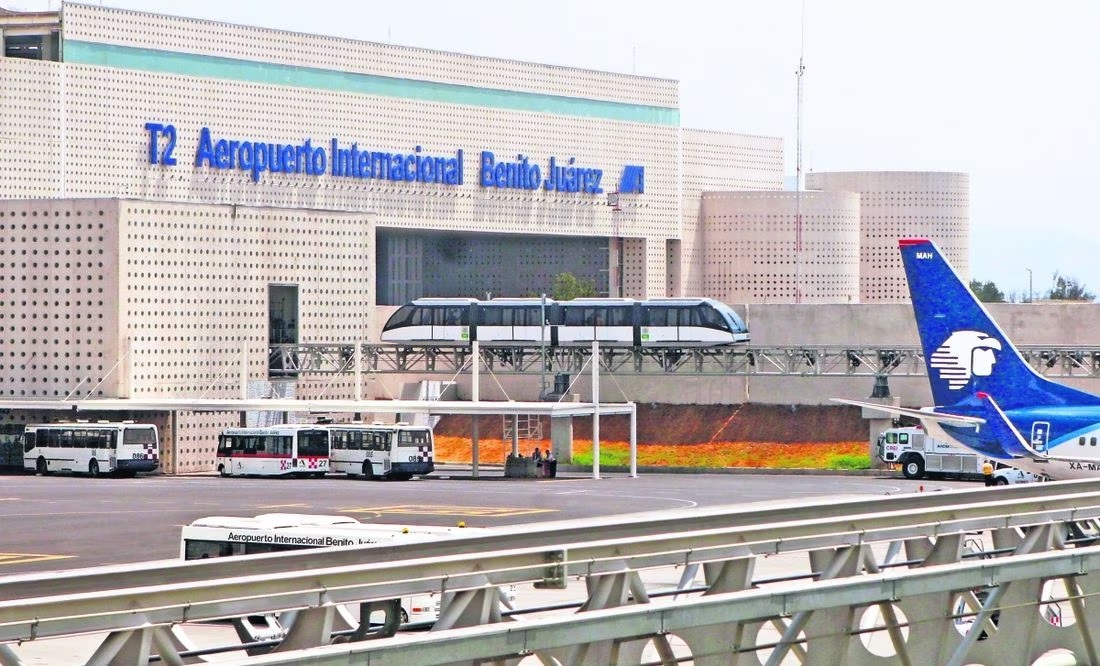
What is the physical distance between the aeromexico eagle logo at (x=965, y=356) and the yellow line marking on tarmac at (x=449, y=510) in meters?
13.1

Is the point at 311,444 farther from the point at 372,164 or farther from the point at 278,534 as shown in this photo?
the point at 372,164

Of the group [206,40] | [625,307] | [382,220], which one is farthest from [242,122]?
[625,307]

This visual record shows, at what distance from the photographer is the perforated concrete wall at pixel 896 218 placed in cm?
15038

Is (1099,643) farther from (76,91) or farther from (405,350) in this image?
(76,91)

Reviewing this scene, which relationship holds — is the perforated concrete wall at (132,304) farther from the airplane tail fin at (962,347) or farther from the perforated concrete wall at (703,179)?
the perforated concrete wall at (703,179)

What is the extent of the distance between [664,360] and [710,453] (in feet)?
17.2

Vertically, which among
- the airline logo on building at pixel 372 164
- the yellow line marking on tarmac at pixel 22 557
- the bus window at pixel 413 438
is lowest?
the yellow line marking on tarmac at pixel 22 557

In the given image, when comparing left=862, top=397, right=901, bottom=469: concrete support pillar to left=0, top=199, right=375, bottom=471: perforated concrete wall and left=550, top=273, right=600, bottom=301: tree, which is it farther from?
left=550, top=273, right=600, bottom=301: tree

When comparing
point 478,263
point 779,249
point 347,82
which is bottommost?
point 478,263

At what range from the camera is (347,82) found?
11769 cm

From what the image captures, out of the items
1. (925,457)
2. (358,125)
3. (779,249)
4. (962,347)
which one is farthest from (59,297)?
(779,249)

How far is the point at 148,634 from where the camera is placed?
12672 millimetres

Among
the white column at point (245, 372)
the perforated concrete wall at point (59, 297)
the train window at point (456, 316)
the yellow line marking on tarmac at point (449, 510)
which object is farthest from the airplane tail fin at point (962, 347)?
the train window at point (456, 316)

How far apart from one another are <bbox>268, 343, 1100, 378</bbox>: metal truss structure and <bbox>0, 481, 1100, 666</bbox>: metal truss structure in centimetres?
6702
